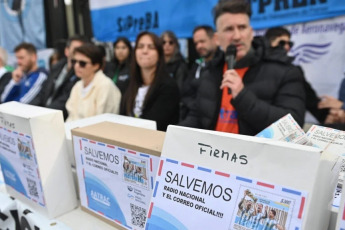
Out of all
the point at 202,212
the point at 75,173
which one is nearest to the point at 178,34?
the point at 75,173

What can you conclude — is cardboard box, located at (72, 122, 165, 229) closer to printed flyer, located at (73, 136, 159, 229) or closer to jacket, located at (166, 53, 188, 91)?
printed flyer, located at (73, 136, 159, 229)

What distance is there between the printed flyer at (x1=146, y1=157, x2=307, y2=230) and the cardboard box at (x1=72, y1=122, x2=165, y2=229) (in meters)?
0.09

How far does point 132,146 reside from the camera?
0.63 m

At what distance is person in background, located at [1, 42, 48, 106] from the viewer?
108 inches

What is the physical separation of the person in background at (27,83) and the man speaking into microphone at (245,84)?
1883mm

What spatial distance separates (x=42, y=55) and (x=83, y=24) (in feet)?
2.70

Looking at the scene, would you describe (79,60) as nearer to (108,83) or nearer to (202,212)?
(108,83)

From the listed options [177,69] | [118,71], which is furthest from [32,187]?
[118,71]

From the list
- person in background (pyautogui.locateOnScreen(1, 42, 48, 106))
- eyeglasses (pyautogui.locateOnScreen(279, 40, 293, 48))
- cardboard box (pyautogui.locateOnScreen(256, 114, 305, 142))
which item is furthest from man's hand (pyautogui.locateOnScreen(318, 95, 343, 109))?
person in background (pyautogui.locateOnScreen(1, 42, 48, 106))

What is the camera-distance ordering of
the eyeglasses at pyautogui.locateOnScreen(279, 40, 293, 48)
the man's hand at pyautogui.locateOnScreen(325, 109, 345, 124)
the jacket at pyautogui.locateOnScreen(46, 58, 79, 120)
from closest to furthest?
the man's hand at pyautogui.locateOnScreen(325, 109, 345, 124)
the eyeglasses at pyautogui.locateOnScreen(279, 40, 293, 48)
the jacket at pyautogui.locateOnScreen(46, 58, 79, 120)

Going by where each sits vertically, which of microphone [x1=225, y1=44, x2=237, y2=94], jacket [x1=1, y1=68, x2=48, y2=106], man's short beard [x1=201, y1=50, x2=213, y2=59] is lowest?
jacket [x1=1, y1=68, x2=48, y2=106]

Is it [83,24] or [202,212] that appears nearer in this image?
[202,212]

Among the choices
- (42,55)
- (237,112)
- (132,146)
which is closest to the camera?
(132,146)

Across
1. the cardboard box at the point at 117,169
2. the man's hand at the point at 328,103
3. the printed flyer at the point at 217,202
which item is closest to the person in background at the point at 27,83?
the cardboard box at the point at 117,169
